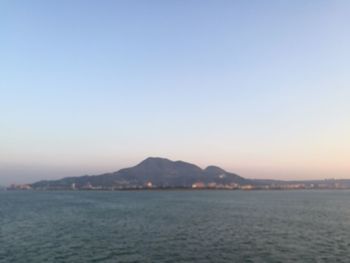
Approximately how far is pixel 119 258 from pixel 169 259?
183 inches

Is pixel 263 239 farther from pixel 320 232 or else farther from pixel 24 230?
pixel 24 230

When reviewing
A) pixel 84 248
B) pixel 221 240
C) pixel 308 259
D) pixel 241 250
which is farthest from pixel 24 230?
pixel 308 259

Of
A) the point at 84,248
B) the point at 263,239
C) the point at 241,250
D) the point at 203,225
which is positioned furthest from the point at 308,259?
the point at 203,225

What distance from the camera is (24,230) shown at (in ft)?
176

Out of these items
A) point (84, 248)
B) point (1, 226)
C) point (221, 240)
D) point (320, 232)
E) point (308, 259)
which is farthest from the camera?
point (1, 226)

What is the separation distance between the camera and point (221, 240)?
43.0 m

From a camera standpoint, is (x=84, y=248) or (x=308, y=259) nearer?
(x=308, y=259)

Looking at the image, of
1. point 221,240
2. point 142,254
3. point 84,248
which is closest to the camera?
point 142,254

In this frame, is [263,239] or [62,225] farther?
[62,225]

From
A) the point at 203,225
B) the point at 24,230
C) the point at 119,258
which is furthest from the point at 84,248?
the point at 203,225

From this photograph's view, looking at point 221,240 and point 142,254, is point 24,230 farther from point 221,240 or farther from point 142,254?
point 221,240

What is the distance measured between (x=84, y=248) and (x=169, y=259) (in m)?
10.5

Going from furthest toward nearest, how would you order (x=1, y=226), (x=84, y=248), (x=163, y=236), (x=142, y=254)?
(x=1, y=226), (x=163, y=236), (x=84, y=248), (x=142, y=254)

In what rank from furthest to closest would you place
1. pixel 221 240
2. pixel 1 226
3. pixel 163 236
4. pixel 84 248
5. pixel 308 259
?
pixel 1 226, pixel 163 236, pixel 221 240, pixel 84 248, pixel 308 259
